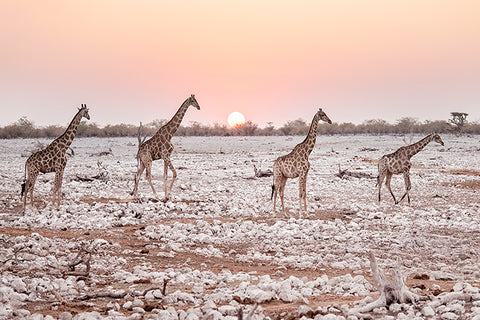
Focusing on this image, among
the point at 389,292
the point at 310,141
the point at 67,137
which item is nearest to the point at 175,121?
the point at 67,137

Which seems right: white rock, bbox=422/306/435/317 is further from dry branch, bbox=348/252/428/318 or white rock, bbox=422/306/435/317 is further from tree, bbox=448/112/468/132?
tree, bbox=448/112/468/132

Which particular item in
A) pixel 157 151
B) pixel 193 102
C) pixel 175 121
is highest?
pixel 193 102

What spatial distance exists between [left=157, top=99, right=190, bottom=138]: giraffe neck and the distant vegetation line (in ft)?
97.6

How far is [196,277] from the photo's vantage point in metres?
7.18

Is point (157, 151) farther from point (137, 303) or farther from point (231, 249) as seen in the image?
point (137, 303)

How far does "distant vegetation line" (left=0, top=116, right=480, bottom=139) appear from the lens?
4469 cm

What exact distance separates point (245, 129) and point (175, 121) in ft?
120

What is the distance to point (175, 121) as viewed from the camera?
618 inches

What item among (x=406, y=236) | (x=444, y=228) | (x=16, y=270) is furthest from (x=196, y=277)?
(x=444, y=228)

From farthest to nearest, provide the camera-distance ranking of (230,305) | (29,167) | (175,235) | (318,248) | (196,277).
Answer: (29,167), (175,235), (318,248), (196,277), (230,305)

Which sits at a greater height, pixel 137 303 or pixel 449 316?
pixel 449 316

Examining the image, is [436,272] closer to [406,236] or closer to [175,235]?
[406,236]

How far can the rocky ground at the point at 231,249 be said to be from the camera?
5.64 metres

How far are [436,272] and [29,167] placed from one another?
366 inches
